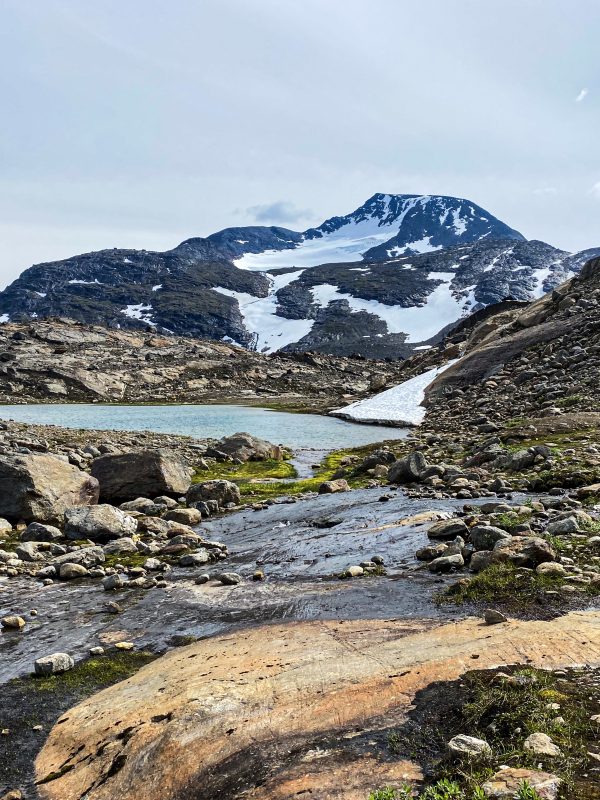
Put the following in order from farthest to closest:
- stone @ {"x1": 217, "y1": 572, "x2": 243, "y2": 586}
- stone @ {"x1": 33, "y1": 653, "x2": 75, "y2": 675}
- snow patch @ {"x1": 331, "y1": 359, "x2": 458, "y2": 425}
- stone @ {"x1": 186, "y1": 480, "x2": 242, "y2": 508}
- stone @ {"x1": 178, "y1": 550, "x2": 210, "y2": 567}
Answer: snow patch @ {"x1": 331, "y1": 359, "x2": 458, "y2": 425}, stone @ {"x1": 186, "y1": 480, "x2": 242, "y2": 508}, stone @ {"x1": 178, "y1": 550, "x2": 210, "y2": 567}, stone @ {"x1": 217, "y1": 572, "x2": 243, "y2": 586}, stone @ {"x1": 33, "y1": 653, "x2": 75, "y2": 675}

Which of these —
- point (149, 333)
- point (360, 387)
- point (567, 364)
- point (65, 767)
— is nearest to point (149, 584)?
point (65, 767)

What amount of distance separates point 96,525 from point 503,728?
50.8 ft

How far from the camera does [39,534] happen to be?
61.2 ft

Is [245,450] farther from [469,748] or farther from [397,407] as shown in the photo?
[469,748]

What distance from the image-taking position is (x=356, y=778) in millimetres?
5695

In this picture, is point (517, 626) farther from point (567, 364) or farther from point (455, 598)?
point (567, 364)


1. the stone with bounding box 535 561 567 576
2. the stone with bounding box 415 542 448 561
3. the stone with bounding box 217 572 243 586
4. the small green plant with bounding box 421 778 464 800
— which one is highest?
the small green plant with bounding box 421 778 464 800

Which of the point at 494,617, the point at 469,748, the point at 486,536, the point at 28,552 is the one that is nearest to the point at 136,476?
the point at 28,552

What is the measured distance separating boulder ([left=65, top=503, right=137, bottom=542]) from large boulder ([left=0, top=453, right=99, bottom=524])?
1528 millimetres

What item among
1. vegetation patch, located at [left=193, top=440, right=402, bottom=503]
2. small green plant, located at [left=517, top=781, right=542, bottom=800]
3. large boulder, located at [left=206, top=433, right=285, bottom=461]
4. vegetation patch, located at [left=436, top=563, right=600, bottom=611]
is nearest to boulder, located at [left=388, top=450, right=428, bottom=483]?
vegetation patch, located at [left=193, top=440, right=402, bottom=503]

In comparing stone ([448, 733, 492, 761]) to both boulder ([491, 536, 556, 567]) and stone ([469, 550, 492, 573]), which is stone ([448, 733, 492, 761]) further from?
stone ([469, 550, 492, 573])

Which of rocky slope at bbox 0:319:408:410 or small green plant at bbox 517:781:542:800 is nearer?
small green plant at bbox 517:781:542:800

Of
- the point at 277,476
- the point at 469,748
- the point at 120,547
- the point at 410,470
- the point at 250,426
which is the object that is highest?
the point at 469,748

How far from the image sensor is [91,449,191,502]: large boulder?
25.0 metres
